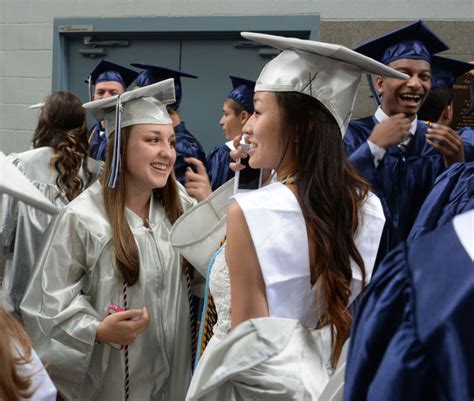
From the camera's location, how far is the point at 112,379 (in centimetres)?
236

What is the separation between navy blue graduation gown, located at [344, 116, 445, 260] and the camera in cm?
292

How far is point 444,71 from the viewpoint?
344 cm

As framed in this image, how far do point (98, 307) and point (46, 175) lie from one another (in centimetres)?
136

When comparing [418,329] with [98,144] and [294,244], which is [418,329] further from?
[98,144]

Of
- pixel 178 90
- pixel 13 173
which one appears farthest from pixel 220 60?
pixel 13 173

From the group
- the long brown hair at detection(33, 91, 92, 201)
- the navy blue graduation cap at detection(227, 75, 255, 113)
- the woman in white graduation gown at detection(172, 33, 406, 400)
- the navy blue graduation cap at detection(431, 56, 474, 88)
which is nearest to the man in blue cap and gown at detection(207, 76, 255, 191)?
the navy blue graduation cap at detection(227, 75, 255, 113)

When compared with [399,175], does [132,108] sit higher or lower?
higher

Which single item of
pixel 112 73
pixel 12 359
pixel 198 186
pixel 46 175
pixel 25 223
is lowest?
pixel 25 223

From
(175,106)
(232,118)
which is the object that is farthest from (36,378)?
(232,118)

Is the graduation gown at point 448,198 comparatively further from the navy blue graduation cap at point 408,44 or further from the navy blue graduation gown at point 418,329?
the navy blue graduation gown at point 418,329

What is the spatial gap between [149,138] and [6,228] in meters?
1.39

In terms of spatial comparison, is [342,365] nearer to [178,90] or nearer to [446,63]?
[446,63]

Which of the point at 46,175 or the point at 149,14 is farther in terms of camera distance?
the point at 149,14

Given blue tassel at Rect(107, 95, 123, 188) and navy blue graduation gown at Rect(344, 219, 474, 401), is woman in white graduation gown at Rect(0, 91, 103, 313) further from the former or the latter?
navy blue graduation gown at Rect(344, 219, 474, 401)
